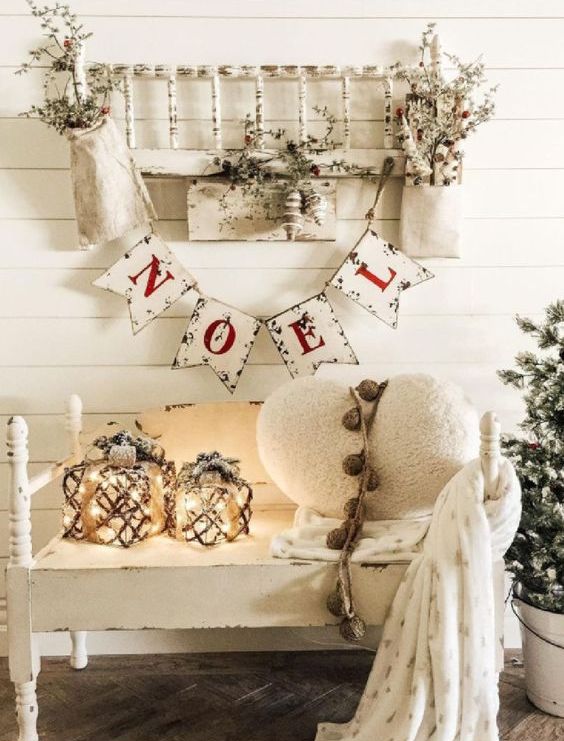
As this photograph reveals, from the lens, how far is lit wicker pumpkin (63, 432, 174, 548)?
192 centimetres

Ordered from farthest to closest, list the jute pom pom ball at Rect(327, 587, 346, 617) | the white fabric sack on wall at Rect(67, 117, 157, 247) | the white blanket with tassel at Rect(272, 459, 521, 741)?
the white fabric sack on wall at Rect(67, 117, 157, 247) → the jute pom pom ball at Rect(327, 587, 346, 617) → the white blanket with tassel at Rect(272, 459, 521, 741)

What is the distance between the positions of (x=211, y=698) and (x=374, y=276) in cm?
134


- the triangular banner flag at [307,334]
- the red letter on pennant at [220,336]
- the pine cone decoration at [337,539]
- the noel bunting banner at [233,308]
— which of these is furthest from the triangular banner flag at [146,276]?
the pine cone decoration at [337,539]

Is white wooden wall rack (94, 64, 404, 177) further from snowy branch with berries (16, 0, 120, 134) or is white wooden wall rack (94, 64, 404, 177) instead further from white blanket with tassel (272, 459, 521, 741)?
white blanket with tassel (272, 459, 521, 741)

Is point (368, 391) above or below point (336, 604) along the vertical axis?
above

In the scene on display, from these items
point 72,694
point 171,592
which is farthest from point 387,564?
point 72,694

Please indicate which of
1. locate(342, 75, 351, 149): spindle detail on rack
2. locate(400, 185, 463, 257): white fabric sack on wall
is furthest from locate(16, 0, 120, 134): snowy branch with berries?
locate(400, 185, 463, 257): white fabric sack on wall

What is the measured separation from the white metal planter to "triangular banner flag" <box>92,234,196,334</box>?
138 cm

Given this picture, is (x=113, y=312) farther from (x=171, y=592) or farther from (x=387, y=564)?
(x=387, y=564)

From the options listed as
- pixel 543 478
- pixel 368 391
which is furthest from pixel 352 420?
pixel 543 478

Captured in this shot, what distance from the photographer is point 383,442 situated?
76.2 inches

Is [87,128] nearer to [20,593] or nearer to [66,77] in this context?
[66,77]

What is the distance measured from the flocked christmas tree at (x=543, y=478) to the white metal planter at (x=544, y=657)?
0.11ft

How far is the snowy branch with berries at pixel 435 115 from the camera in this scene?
2.20 metres
